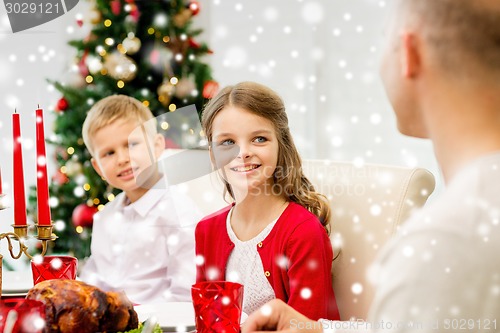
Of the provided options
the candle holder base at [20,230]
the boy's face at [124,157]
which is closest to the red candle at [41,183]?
the candle holder base at [20,230]

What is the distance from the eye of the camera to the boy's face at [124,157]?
2273 mm

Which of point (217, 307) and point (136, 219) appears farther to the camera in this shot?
point (136, 219)

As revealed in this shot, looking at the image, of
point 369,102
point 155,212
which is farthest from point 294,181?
point 369,102

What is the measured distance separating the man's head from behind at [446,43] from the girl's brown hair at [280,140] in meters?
0.93

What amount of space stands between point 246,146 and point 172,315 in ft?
1.70

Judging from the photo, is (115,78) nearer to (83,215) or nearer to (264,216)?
(83,215)

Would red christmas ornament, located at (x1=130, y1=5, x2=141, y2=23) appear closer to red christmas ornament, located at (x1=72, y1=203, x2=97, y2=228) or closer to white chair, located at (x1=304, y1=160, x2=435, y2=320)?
red christmas ornament, located at (x1=72, y1=203, x2=97, y2=228)

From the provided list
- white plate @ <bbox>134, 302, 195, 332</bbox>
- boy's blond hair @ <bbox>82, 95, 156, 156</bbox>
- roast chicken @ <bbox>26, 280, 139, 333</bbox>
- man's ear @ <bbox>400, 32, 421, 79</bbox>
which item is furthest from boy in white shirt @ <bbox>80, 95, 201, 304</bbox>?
man's ear @ <bbox>400, 32, 421, 79</bbox>

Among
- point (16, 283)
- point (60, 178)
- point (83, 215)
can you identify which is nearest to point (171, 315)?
point (16, 283)

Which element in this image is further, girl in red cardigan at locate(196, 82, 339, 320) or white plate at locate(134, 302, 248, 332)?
girl in red cardigan at locate(196, 82, 339, 320)

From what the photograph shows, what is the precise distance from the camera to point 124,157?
226 centimetres

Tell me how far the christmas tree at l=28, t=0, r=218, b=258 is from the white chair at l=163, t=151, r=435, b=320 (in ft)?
5.62

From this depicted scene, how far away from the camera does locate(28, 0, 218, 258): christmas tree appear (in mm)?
3127

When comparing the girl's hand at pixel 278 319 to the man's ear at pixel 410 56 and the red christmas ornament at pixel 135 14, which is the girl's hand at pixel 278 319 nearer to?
the man's ear at pixel 410 56
